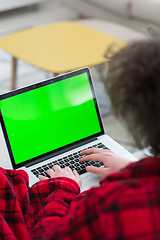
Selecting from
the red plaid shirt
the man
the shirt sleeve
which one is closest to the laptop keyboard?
the shirt sleeve

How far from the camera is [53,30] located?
2693 millimetres

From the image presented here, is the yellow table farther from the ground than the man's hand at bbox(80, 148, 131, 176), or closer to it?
farther from the ground

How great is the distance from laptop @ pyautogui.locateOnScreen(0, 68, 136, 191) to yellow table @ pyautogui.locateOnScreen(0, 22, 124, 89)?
0.84 m

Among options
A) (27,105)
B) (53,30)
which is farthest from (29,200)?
(53,30)

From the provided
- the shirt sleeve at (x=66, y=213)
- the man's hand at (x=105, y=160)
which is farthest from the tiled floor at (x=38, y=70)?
the shirt sleeve at (x=66, y=213)

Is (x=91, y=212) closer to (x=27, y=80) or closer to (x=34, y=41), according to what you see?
(x=34, y=41)

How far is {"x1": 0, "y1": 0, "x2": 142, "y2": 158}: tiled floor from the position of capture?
244 centimetres

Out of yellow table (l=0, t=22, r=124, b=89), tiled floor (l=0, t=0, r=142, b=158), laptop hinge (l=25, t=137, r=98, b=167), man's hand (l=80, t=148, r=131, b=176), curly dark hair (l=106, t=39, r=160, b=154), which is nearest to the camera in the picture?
curly dark hair (l=106, t=39, r=160, b=154)

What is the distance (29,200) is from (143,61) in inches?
23.3

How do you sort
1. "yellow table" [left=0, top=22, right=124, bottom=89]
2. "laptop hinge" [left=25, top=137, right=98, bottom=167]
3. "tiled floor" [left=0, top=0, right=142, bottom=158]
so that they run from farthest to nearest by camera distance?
1. "tiled floor" [left=0, top=0, right=142, bottom=158]
2. "yellow table" [left=0, top=22, right=124, bottom=89]
3. "laptop hinge" [left=25, top=137, right=98, bottom=167]

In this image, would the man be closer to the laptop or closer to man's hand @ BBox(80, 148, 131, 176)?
man's hand @ BBox(80, 148, 131, 176)

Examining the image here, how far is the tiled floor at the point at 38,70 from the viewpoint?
2.44 meters

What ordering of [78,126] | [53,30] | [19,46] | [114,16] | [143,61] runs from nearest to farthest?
[143,61]
[78,126]
[19,46]
[53,30]
[114,16]

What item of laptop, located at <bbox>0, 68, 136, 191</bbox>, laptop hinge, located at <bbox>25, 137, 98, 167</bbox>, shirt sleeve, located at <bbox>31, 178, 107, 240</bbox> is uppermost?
laptop, located at <bbox>0, 68, 136, 191</bbox>
